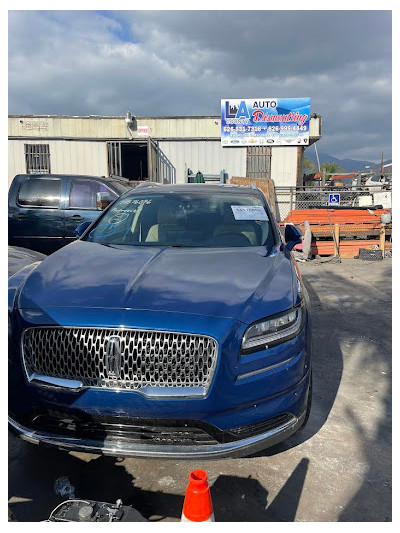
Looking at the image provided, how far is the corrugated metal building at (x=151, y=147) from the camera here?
1652cm

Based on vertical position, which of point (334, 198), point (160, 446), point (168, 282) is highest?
point (334, 198)

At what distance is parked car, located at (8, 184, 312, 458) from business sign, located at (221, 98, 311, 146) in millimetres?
15031

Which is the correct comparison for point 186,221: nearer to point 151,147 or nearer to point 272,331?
point 272,331

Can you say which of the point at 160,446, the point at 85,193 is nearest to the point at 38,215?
the point at 85,193

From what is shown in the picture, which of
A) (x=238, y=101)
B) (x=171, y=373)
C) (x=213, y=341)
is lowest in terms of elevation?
A: (x=171, y=373)

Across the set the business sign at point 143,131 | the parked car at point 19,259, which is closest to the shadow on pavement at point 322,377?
the parked car at point 19,259

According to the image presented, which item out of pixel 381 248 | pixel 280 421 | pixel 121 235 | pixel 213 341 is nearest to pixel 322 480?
pixel 280 421

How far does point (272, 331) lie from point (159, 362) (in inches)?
24.3

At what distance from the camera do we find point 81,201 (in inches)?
287

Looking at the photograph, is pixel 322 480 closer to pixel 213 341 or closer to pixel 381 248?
pixel 213 341

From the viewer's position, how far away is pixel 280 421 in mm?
2088

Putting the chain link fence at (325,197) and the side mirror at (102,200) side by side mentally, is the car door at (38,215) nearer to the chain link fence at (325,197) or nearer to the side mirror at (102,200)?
the side mirror at (102,200)

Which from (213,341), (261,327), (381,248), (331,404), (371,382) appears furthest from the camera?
(381,248)

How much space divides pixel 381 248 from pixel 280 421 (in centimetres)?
947
